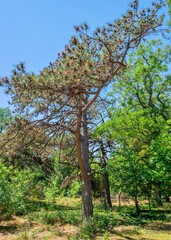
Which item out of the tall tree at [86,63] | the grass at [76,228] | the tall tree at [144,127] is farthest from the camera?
the tall tree at [144,127]

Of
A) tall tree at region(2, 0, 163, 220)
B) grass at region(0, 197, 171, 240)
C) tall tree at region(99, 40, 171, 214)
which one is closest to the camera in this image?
tall tree at region(2, 0, 163, 220)

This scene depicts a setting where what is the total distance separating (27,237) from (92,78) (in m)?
5.69

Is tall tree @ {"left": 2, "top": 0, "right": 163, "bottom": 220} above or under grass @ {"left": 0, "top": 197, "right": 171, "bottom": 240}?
above

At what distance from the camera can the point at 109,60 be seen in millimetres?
6812

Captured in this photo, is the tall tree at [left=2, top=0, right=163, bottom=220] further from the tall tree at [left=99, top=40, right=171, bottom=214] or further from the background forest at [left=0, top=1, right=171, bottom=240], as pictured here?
the tall tree at [left=99, top=40, right=171, bottom=214]

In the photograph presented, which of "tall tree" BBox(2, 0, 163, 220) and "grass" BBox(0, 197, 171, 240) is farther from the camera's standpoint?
"grass" BBox(0, 197, 171, 240)

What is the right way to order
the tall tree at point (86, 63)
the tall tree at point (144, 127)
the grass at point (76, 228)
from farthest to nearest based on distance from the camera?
the tall tree at point (144, 127)
the grass at point (76, 228)
the tall tree at point (86, 63)

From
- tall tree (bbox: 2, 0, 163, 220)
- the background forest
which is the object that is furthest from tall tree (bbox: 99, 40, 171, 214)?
tall tree (bbox: 2, 0, 163, 220)

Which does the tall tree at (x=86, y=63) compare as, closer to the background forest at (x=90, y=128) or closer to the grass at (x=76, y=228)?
the background forest at (x=90, y=128)

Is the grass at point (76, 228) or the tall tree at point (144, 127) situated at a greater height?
the tall tree at point (144, 127)

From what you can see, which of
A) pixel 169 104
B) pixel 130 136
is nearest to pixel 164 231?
pixel 130 136

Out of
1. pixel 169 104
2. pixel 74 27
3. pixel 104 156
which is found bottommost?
pixel 104 156

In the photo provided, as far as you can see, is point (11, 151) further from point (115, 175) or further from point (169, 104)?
point (169, 104)

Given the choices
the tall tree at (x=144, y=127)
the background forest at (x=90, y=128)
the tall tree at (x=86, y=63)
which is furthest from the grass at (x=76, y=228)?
the tall tree at (x=86, y=63)
